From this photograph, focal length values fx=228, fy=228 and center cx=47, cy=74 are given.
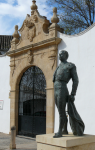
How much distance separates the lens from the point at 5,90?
13000 mm

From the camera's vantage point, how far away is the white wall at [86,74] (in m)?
8.43

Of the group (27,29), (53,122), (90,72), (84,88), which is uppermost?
(27,29)

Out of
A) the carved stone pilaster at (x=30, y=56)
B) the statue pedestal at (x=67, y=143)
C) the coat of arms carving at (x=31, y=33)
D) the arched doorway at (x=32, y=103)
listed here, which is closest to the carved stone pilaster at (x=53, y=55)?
the arched doorway at (x=32, y=103)

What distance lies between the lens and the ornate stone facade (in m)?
10.1

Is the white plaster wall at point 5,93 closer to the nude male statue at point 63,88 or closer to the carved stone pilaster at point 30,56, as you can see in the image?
the carved stone pilaster at point 30,56

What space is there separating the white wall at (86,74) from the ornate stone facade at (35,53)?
1.15m

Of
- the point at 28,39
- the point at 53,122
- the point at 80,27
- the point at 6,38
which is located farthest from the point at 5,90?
the point at 6,38

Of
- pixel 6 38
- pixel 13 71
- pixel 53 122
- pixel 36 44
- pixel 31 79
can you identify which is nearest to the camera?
pixel 53 122

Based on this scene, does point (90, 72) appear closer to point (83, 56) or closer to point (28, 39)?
point (83, 56)

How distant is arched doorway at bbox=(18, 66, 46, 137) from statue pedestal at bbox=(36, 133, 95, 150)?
198 inches

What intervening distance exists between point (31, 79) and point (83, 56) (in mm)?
3552

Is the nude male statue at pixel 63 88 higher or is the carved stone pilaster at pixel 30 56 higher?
the carved stone pilaster at pixel 30 56

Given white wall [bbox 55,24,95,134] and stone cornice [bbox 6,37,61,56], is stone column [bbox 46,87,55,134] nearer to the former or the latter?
white wall [bbox 55,24,95,134]

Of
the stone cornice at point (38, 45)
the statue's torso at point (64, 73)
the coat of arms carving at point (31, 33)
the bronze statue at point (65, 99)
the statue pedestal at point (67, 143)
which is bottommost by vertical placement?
the statue pedestal at point (67, 143)
